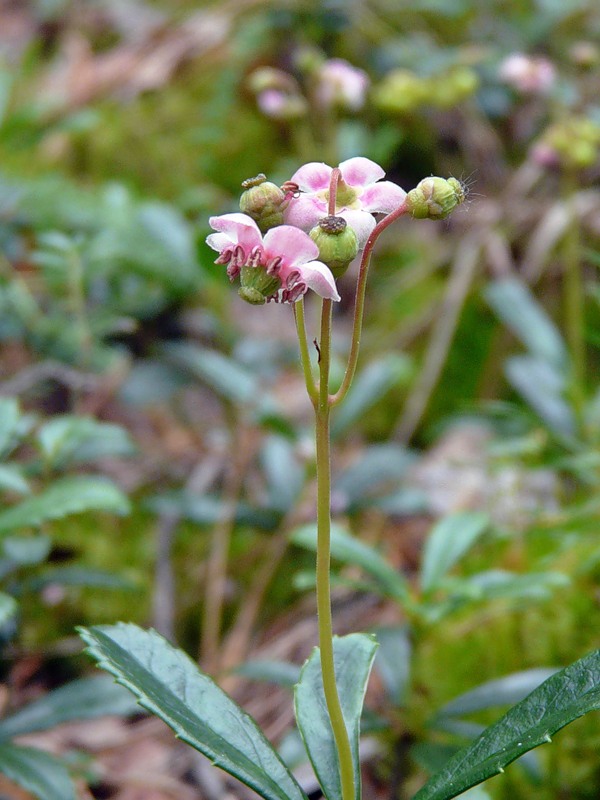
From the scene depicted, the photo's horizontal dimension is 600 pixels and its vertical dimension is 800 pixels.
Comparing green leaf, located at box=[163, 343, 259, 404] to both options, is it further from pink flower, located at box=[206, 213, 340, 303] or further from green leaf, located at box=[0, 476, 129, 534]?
pink flower, located at box=[206, 213, 340, 303]

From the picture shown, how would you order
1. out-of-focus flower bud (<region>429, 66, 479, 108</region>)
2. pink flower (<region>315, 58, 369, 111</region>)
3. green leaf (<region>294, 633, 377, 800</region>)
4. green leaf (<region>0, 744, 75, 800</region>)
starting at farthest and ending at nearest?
out-of-focus flower bud (<region>429, 66, 479, 108</region>)
pink flower (<region>315, 58, 369, 111</region>)
green leaf (<region>0, 744, 75, 800</region>)
green leaf (<region>294, 633, 377, 800</region>)

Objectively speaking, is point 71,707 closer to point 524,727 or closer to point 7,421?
point 7,421

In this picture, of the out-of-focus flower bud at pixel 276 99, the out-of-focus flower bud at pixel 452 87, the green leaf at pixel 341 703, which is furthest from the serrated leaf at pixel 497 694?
the out-of-focus flower bud at pixel 452 87

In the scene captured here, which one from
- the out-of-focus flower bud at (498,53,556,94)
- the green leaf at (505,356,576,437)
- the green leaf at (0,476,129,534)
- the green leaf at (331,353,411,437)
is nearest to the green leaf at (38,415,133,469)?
the green leaf at (0,476,129,534)

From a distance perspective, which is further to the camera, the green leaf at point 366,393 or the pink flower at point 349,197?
the green leaf at point 366,393

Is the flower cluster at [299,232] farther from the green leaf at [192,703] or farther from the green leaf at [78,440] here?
the green leaf at [78,440]

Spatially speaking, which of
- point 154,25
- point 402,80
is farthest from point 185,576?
point 154,25
